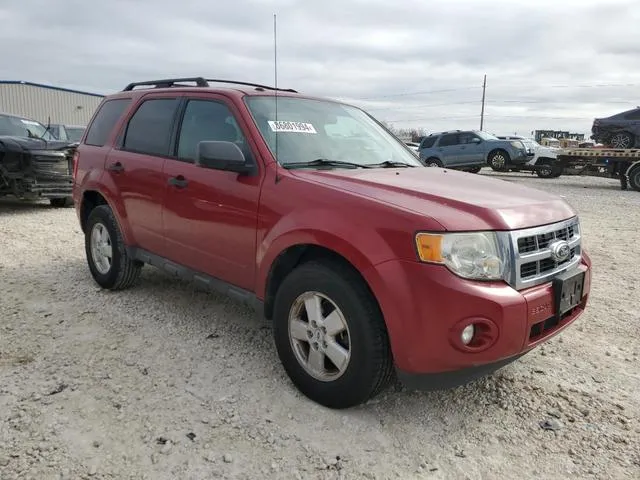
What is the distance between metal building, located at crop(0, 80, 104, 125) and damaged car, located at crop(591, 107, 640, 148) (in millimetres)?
32800

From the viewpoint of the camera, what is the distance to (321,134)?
361 centimetres

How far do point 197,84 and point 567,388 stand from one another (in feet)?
11.4

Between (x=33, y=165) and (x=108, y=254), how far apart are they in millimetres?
5391

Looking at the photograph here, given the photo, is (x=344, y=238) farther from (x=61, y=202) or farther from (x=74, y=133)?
(x=74, y=133)

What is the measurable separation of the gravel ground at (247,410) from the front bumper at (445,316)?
42 centimetres

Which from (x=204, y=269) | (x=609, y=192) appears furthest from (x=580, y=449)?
(x=609, y=192)

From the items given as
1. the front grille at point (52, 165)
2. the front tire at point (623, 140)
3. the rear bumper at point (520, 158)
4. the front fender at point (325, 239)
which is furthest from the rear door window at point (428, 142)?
the front fender at point (325, 239)

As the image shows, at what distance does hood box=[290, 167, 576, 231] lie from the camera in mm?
2520

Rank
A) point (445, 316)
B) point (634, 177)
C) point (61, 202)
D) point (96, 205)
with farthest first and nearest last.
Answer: point (634, 177) → point (61, 202) → point (96, 205) → point (445, 316)

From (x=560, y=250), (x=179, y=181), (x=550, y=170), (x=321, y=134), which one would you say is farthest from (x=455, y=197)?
(x=550, y=170)

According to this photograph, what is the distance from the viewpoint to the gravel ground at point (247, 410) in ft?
8.02

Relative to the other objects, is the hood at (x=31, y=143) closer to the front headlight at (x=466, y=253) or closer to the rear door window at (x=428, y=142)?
the front headlight at (x=466, y=253)

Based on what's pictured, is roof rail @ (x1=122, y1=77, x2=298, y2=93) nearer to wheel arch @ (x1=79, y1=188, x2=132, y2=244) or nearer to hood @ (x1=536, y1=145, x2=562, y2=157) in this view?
wheel arch @ (x1=79, y1=188, x2=132, y2=244)

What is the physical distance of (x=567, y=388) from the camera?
322 cm
